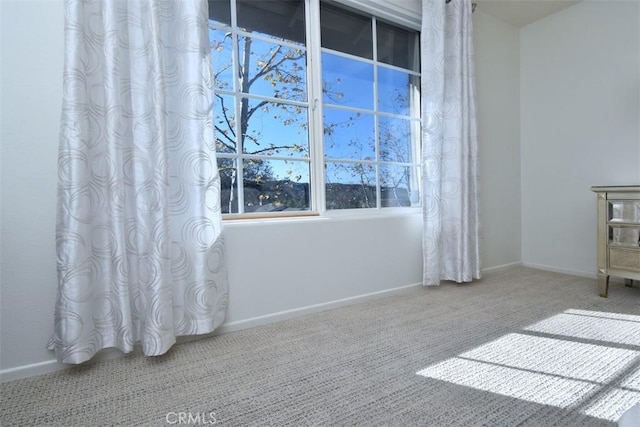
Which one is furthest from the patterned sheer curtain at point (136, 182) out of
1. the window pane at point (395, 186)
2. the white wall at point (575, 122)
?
the white wall at point (575, 122)

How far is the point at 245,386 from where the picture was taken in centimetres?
124

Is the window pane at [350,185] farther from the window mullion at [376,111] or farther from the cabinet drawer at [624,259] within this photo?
the cabinet drawer at [624,259]

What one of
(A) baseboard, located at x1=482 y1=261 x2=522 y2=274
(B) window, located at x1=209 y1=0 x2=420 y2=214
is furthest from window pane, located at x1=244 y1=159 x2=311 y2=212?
(A) baseboard, located at x1=482 y1=261 x2=522 y2=274

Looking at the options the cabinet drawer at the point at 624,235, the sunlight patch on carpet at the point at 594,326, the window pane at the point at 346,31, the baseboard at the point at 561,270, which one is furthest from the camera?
the baseboard at the point at 561,270

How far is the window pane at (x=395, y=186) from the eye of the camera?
96.1 inches

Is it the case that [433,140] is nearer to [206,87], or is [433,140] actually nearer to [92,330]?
[206,87]

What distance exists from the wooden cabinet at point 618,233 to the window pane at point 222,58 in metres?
2.52

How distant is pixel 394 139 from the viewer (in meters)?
2.50

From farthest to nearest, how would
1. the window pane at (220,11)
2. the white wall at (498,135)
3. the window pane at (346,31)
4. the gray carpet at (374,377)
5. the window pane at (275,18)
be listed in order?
the white wall at (498,135)
the window pane at (346,31)
the window pane at (275,18)
the window pane at (220,11)
the gray carpet at (374,377)

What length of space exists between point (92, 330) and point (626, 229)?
3.08 m

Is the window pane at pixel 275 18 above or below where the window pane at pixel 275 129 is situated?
above

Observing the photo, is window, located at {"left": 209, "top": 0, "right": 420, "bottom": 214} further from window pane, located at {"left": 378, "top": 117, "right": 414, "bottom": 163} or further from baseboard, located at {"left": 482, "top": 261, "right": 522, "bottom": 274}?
baseboard, located at {"left": 482, "top": 261, "right": 522, "bottom": 274}

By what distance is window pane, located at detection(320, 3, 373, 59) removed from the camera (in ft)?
7.07

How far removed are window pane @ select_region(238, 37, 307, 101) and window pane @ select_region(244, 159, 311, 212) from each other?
1.44 feet
